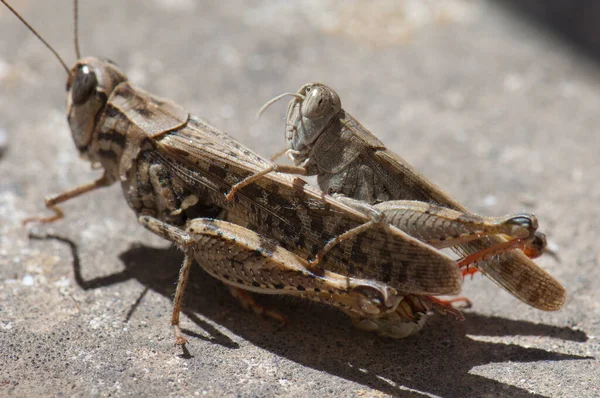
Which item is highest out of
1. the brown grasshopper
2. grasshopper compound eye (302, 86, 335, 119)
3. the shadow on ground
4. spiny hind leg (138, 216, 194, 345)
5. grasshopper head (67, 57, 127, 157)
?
the shadow on ground

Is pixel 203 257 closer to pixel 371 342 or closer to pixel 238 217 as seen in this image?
pixel 238 217

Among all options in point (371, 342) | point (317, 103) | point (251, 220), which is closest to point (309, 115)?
point (317, 103)

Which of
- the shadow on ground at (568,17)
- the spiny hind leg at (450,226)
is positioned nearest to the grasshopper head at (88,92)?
the spiny hind leg at (450,226)

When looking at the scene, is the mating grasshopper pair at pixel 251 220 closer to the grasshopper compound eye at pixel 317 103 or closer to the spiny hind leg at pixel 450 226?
the spiny hind leg at pixel 450 226

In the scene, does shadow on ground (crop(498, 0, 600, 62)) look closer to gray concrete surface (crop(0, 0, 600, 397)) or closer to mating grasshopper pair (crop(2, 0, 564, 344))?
gray concrete surface (crop(0, 0, 600, 397))

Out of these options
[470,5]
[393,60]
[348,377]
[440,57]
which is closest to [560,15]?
[470,5]

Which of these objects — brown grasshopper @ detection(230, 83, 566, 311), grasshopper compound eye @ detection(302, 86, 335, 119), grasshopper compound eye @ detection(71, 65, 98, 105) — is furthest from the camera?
grasshopper compound eye @ detection(71, 65, 98, 105)

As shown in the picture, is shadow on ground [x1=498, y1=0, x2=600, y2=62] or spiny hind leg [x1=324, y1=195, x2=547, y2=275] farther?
shadow on ground [x1=498, y1=0, x2=600, y2=62]

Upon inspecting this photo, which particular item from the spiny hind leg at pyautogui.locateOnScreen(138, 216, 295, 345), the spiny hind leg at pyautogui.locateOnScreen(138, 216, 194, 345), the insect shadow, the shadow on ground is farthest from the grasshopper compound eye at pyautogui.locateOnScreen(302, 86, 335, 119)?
the shadow on ground
